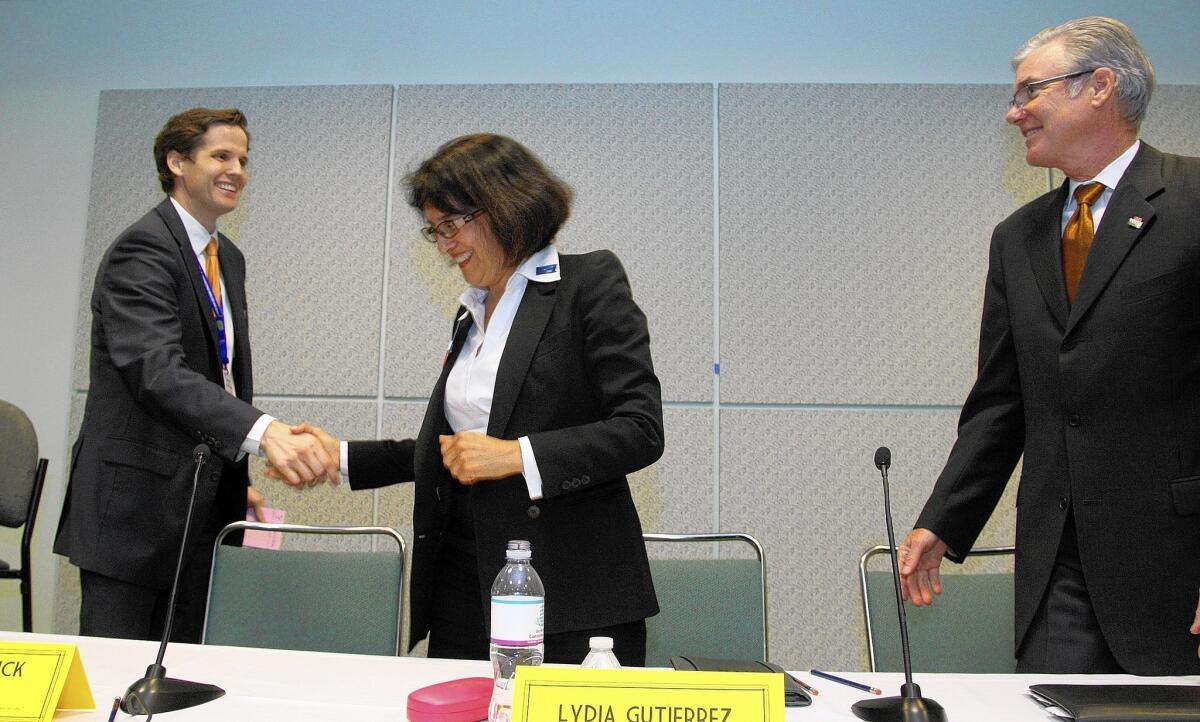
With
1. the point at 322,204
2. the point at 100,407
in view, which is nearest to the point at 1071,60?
the point at 100,407

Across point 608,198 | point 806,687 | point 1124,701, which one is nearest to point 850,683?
point 806,687

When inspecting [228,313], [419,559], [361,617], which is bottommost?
[361,617]

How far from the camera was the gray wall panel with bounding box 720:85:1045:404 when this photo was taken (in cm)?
324

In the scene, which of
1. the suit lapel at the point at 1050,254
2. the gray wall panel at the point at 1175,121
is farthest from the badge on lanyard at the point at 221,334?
the gray wall panel at the point at 1175,121

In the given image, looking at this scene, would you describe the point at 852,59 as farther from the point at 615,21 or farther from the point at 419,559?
the point at 419,559

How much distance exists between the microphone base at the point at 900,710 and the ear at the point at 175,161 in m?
2.14

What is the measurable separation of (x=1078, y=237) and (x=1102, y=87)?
284 mm

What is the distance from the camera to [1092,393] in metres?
1.67

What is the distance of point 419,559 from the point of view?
1.84m

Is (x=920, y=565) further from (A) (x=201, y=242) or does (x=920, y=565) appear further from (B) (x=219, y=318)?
(A) (x=201, y=242)

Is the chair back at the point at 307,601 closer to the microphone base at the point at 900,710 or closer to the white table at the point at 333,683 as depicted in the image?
the white table at the point at 333,683

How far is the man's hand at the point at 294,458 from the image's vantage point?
2059 mm

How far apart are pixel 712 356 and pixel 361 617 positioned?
156 cm

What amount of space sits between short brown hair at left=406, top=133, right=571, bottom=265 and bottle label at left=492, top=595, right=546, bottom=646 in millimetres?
858
